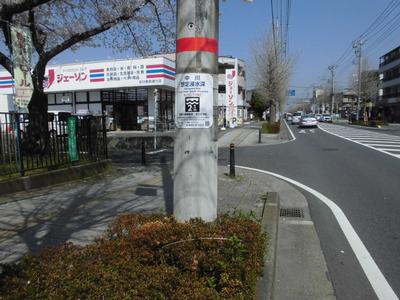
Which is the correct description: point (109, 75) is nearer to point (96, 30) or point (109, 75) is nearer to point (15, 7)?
point (96, 30)

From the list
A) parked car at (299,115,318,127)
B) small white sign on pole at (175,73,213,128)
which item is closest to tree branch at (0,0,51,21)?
small white sign on pole at (175,73,213,128)

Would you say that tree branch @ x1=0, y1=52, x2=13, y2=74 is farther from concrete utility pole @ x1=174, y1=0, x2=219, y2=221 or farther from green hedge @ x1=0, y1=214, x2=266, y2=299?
green hedge @ x1=0, y1=214, x2=266, y2=299

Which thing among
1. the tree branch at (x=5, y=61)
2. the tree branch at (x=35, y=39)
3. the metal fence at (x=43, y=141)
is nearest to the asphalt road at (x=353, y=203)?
the metal fence at (x=43, y=141)

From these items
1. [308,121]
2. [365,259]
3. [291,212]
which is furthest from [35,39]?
[308,121]

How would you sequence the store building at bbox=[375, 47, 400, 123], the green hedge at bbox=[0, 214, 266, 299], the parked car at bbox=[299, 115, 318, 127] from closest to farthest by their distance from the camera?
the green hedge at bbox=[0, 214, 266, 299] → the parked car at bbox=[299, 115, 318, 127] → the store building at bbox=[375, 47, 400, 123]

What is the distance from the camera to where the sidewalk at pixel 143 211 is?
423 centimetres

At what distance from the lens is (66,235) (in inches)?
209

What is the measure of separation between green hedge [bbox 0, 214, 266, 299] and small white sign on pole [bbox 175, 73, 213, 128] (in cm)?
105

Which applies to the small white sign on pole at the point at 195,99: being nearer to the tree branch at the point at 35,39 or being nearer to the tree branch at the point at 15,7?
the tree branch at the point at 15,7

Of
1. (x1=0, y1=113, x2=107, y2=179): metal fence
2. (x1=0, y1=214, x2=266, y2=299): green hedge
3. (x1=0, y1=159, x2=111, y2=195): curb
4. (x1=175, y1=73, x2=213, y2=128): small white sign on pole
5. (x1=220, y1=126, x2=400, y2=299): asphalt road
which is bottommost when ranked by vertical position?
(x1=220, y1=126, x2=400, y2=299): asphalt road

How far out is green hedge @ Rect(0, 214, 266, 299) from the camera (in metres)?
2.84

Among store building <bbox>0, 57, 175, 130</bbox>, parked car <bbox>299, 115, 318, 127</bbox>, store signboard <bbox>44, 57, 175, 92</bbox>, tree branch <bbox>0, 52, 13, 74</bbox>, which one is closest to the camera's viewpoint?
tree branch <bbox>0, 52, 13, 74</bbox>

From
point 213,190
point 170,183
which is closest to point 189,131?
point 213,190

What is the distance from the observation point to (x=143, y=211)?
6.57 metres
